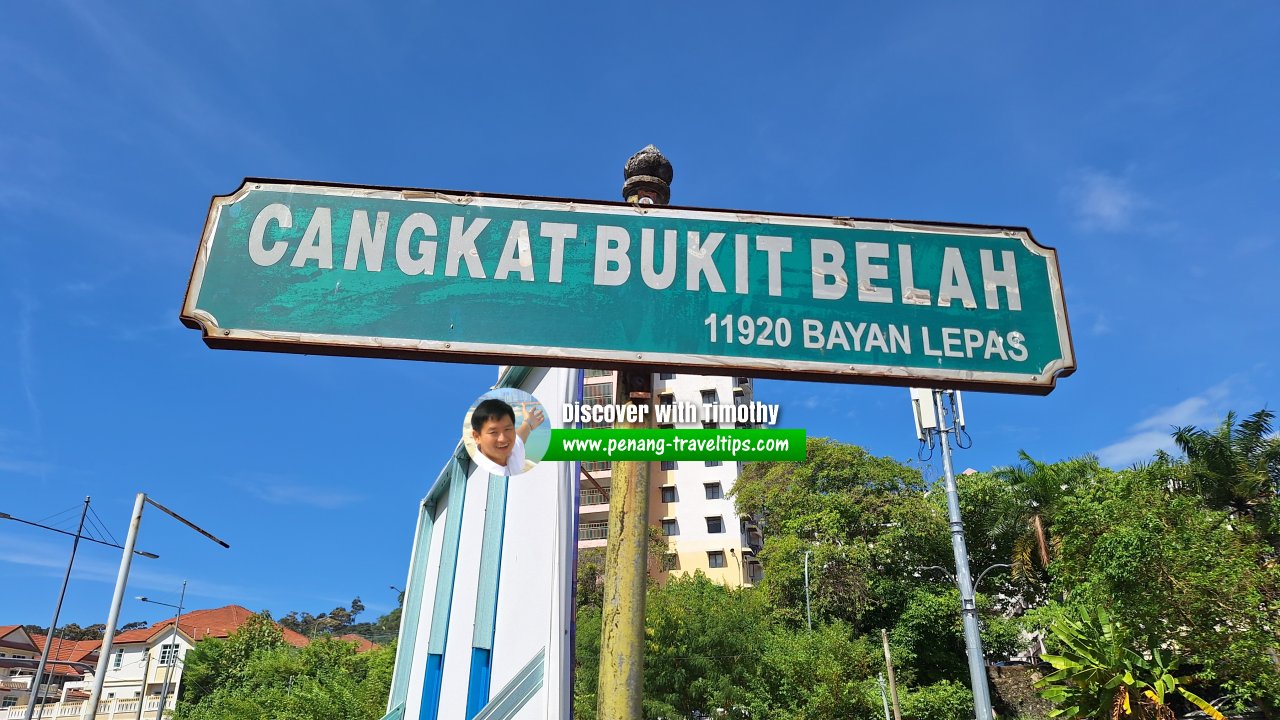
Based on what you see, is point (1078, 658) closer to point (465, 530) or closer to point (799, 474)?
point (799, 474)

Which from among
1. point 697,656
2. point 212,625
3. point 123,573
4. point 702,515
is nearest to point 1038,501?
point 697,656

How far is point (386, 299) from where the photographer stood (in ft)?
6.70

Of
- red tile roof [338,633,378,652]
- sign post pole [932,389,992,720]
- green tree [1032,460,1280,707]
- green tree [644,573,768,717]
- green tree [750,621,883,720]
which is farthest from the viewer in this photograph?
red tile roof [338,633,378,652]

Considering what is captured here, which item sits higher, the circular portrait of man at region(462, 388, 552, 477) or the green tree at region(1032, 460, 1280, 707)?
the green tree at region(1032, 460, 1280, 707)

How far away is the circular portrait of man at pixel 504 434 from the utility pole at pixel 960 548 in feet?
34.2

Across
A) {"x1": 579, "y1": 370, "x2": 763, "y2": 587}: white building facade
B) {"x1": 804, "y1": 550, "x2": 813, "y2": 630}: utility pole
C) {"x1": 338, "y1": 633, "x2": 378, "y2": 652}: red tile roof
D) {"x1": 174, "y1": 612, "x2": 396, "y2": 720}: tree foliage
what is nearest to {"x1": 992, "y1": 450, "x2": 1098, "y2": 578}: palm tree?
{"x1": 804, "y1": 550, "x2": 813, "y2": 630}: utility pole

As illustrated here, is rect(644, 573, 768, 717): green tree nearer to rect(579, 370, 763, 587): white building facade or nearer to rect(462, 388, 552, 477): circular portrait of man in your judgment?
rect(579, 370, 763, 587): white building facade

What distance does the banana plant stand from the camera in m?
16.1

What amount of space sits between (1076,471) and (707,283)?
92.8 feet

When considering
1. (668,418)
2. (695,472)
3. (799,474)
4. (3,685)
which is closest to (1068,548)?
(799,474)

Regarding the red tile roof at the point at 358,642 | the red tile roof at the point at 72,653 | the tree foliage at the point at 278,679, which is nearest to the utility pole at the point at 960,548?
the tree foliage at the point at 278,679

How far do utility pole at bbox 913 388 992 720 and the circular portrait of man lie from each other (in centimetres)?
1043

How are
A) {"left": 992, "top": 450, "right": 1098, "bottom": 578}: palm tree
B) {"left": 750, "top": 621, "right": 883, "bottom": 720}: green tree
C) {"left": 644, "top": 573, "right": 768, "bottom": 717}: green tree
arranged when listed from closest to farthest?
{"left": 644, "top": 573, "right": 768, "bottom": 717}: green tree < {"left": 750, "top": 621, "right": 883, "bottom": 720}: green tree < {"left": 992, "top": 450, "right": 1098, "bottom": 578}: palm tree

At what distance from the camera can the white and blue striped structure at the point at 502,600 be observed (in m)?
3.63
